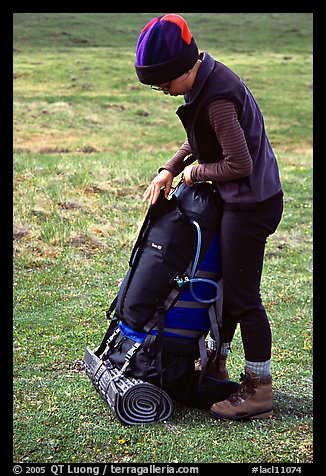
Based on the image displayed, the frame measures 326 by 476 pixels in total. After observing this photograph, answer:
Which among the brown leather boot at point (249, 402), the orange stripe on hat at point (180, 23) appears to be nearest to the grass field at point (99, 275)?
the brown leather boot at point (249, 402)

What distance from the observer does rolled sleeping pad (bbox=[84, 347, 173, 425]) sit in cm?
437

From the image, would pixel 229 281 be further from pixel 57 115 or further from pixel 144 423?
pixel 57 115

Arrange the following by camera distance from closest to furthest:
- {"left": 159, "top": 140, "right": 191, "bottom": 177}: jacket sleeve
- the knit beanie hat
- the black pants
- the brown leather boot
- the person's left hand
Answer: the knit beanie hat → the black pants → the person's left hand → the brown leather boot → {"left": 159, "top": 140, "right": 191, "bottom": 177}: jacket sleeve

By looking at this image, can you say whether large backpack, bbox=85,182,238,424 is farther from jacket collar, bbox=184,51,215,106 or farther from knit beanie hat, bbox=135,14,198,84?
knit beanie hat, bbox=135,14,198,84

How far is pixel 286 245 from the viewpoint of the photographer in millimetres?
9438

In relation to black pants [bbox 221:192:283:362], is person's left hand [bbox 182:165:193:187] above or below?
above

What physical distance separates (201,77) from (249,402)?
6.63 ft

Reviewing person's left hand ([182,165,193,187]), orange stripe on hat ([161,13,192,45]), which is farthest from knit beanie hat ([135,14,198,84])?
person's left hand ([182,165,193,187])

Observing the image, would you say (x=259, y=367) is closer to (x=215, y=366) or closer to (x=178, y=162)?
(x=215, y=366)

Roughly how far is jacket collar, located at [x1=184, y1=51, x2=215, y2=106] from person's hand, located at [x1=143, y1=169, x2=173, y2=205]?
59 cm

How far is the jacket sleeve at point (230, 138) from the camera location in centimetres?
403

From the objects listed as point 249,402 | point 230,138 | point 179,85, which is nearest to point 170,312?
point 249,402

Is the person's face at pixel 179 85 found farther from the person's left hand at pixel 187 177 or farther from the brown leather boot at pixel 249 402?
the brown leather boot at pixel 249 402

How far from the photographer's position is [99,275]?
7.80 metres
